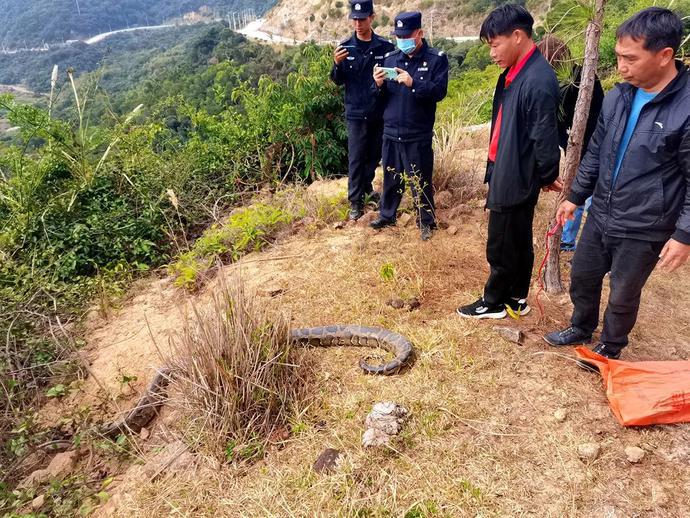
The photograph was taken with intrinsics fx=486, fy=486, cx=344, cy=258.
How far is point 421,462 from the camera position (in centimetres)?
225

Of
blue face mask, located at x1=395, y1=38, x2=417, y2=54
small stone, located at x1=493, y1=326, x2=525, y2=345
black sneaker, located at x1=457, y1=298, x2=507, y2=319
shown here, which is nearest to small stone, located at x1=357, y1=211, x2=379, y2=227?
blue face mask, located at x1=395, y1=38, x2=417, y2=54

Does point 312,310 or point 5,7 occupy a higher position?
point 5,7

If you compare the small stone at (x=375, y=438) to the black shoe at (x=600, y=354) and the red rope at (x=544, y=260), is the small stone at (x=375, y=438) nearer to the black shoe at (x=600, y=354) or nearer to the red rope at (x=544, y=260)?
the black shoe at (x=600, y=354)

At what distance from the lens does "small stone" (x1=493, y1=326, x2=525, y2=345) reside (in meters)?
2.92

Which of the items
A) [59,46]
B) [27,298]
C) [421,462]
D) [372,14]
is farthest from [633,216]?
[59,46]

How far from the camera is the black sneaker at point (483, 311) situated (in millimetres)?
3174

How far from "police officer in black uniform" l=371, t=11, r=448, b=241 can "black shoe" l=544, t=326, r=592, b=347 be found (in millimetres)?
1547

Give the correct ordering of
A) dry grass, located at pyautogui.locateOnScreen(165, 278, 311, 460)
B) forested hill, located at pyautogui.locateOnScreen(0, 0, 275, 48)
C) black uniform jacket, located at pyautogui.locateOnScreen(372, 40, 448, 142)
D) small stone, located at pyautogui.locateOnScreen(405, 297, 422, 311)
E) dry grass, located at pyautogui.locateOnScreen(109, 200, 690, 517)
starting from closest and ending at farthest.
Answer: dry grass, located at pyautogui.locateOnScreen(109, 200, 690, 517) < dry grass, located at pyautogui.locateOnScreen(165, 278, 311, 460) < small stone, located at pyautogui.locateOnScreen(405, 297, 422, 311) < black uniform jacket, located at pyautogui.locateOnScreen(372, 40, 448, 142) < forested hill, located at pyautogui.locateOnScreen(0, 0, 275, 48)

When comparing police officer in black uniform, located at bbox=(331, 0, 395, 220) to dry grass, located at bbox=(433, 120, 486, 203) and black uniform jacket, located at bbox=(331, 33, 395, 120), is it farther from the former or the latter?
dry grass, located at bbox=(433, 120, 486, 203)

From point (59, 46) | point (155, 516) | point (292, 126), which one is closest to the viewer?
point (155, 516)

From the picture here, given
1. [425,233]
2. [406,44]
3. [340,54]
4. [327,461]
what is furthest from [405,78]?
[327,461]

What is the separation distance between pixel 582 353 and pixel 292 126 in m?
4.70

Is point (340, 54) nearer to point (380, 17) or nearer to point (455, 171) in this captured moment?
point (455, 171)

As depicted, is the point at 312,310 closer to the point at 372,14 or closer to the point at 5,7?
the point at 372,14
